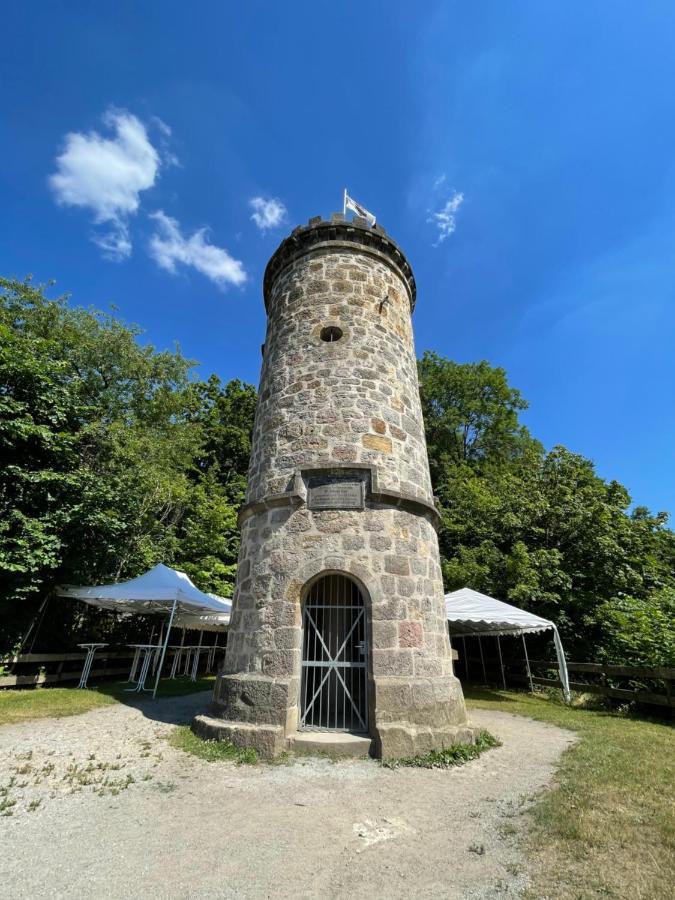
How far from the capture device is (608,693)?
901 centimetres

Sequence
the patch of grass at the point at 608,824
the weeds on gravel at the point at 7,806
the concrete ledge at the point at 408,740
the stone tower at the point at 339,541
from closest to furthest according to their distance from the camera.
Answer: the patch of grass at the point at 608,824 < the weeds on gravel at the point at 7,806 < the concrete ledge at the point at 408,740 < the stone tower at the point at 339,541

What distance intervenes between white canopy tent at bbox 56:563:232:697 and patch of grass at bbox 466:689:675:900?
7.73 metres

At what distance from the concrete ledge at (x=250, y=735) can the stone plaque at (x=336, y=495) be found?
275 centimetres

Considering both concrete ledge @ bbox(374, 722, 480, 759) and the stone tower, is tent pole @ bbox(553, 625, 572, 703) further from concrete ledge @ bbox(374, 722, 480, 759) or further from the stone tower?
concrete ledge @ bbox(374, 722, 480, 759)

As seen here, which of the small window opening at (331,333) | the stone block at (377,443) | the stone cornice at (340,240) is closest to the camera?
the stone block at (377,443)

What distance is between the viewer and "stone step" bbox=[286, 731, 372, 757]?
4.82 metres

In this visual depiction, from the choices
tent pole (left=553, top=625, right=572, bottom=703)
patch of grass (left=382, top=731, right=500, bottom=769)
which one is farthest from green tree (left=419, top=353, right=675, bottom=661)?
patch of grass (left=382, top=731, right=500, bottom=769)

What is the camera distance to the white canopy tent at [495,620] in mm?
9727

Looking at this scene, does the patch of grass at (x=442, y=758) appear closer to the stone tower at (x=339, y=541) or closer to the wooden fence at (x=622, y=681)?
the stone tower at (x=339, y=541)

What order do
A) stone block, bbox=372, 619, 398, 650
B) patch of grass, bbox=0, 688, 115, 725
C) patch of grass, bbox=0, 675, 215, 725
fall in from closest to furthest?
1. stone block, bbox=372, 619, 398, 650
2. patch of grass, bbox=0, 688, 115, 725
3. patch of grass, bbox=0, 675, 215, 725

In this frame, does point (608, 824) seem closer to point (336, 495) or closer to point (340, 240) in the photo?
point (336, 495)

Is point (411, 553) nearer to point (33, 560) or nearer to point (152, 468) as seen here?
point (33, 560)

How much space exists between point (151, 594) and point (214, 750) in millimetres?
5537

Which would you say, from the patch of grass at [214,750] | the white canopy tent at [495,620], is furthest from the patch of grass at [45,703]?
the white canopy tent at [495,620]
